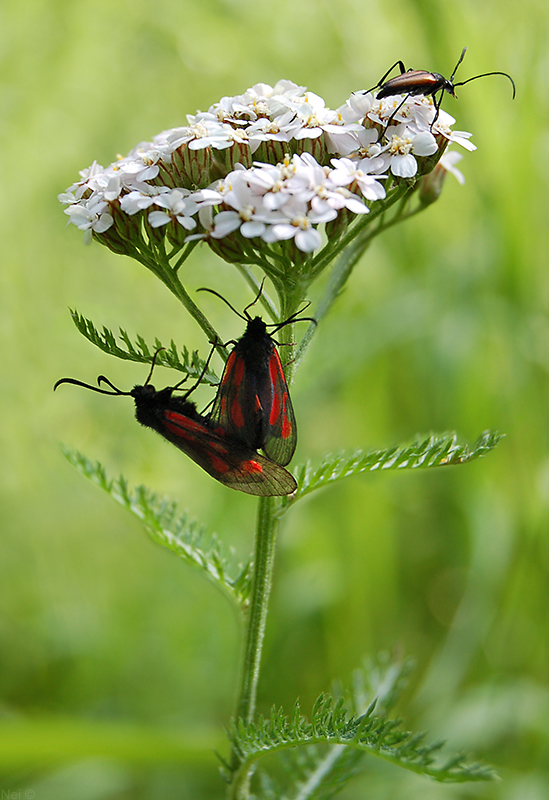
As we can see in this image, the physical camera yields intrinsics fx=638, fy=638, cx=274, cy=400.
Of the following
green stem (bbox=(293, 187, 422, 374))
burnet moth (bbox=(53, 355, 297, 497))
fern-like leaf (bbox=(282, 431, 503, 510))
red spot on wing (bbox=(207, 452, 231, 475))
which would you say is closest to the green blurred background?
green stem (bbox=(293, 187, 422, 374))

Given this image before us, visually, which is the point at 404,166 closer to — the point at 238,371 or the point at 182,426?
the point at 238,371

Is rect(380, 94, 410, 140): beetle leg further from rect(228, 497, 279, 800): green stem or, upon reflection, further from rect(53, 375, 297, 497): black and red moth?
rect(228, 497, 279, 800): green stem

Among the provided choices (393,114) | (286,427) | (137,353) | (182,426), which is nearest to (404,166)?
(393,114)

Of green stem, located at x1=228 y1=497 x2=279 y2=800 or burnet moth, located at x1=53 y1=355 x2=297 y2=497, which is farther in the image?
green stem, located at x1=228 y1=497 x2=279 y2=800

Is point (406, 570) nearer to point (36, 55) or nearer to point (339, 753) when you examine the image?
point (339, 753)

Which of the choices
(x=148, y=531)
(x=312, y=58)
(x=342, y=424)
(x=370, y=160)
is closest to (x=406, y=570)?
(x=342, y=424)
